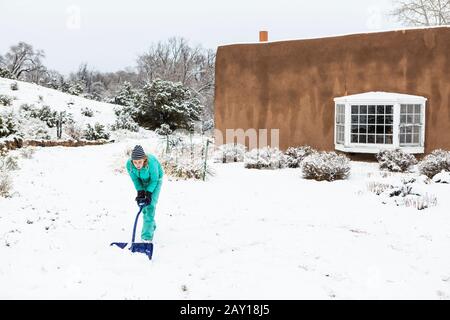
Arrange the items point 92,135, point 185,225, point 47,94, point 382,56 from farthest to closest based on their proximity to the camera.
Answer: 1. point 47,94
2. point 92,135
3. point 382,56
4. point 185,225

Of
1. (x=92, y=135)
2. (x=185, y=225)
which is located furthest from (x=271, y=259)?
(x=92, y=135)

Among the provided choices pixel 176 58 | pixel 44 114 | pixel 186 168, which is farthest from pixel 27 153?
pixel 176 58

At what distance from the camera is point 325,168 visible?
1034 centimetres

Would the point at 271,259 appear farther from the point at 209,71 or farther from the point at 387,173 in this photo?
the point at 209,71

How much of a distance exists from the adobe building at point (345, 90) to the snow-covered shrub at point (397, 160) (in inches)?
41.5

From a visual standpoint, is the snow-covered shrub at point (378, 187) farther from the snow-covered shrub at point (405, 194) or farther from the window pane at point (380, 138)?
the window pane at point (380, 138)

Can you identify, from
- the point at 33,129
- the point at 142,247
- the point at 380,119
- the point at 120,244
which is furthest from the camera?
the point at 33,129

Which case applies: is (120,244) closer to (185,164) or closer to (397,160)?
(185,164)

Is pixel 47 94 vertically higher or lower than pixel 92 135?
higher

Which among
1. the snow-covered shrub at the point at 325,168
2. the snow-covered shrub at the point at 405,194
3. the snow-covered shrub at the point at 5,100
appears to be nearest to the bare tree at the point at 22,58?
the snow-covered shrub at the point at 5,100

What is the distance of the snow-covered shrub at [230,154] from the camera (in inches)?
549

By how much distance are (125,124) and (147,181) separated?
18.1m

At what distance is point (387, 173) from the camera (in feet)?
35.8
